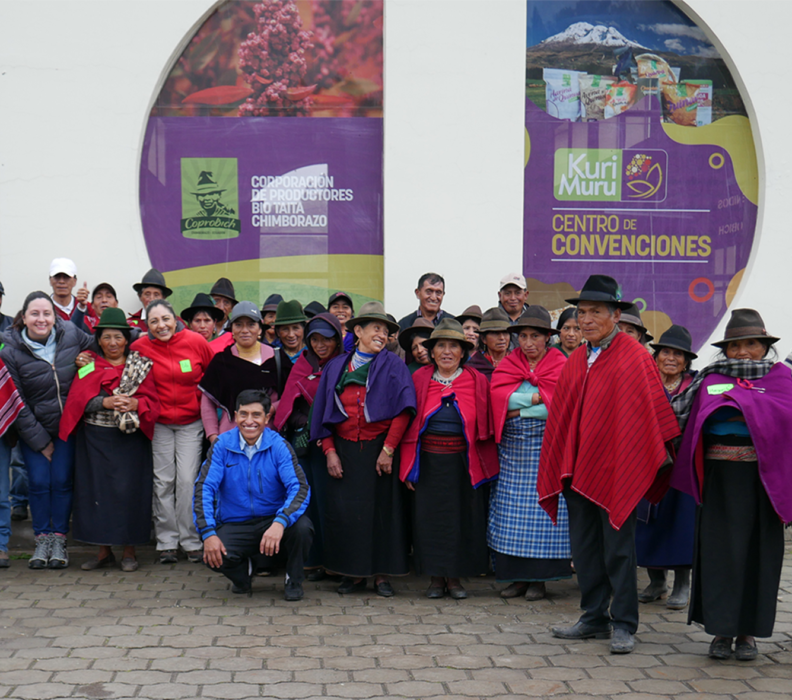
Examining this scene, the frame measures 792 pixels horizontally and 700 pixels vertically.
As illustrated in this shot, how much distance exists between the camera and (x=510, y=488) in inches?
218

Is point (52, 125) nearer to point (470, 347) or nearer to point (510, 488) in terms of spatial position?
point (470, 347)

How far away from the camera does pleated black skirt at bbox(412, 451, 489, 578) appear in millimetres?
5516

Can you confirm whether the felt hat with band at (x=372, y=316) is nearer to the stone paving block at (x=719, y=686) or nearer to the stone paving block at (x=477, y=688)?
the stone paving block at (x=477, y=688)

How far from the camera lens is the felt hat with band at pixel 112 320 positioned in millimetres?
5980

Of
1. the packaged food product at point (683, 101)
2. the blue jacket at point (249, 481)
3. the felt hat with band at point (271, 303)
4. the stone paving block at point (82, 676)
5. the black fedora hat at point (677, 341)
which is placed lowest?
the stone paving block at point (82, 676)

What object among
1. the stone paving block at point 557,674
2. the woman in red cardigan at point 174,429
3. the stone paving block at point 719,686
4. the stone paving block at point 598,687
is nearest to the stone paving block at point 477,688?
the stone paving block at point 557,674

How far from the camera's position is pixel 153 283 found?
24.5 ft

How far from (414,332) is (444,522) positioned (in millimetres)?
1432

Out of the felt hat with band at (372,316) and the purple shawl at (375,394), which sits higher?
the felt hat with band at (372,316)

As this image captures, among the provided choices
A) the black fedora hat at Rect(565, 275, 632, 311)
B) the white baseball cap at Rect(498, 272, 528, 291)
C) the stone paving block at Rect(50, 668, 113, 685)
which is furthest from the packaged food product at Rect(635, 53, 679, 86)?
the stone paving block at Rect(50, 668, 113, 685)

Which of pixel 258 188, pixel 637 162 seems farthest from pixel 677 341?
pixel 258 188

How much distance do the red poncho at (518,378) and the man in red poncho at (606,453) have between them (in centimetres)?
62

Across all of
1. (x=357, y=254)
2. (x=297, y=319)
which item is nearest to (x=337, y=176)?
(x=357, y=254)

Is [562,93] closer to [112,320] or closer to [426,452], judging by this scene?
[426,452]
